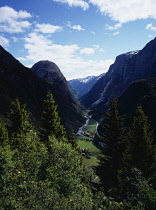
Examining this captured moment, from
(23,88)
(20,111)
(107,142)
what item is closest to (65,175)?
(107,142)

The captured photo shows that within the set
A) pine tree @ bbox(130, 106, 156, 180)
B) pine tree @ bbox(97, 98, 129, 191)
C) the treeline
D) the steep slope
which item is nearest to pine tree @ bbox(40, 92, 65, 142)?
the treeline

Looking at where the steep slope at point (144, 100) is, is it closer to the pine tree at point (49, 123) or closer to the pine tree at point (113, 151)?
the pine tree at point (113, 151)

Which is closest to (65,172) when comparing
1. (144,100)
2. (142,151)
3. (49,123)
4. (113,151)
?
(113,151)

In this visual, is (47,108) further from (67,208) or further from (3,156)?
(67,208)

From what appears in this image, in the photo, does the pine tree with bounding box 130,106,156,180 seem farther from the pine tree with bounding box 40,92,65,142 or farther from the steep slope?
the steep slope

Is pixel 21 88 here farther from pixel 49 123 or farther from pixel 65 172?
pixel 65 172

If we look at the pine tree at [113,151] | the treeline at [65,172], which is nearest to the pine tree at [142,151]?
the treeline at [65,172]

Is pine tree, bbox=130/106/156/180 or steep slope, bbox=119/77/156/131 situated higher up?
steep slope, bbox=119/77/156/131

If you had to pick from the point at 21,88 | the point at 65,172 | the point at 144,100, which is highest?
the point at 21,88
